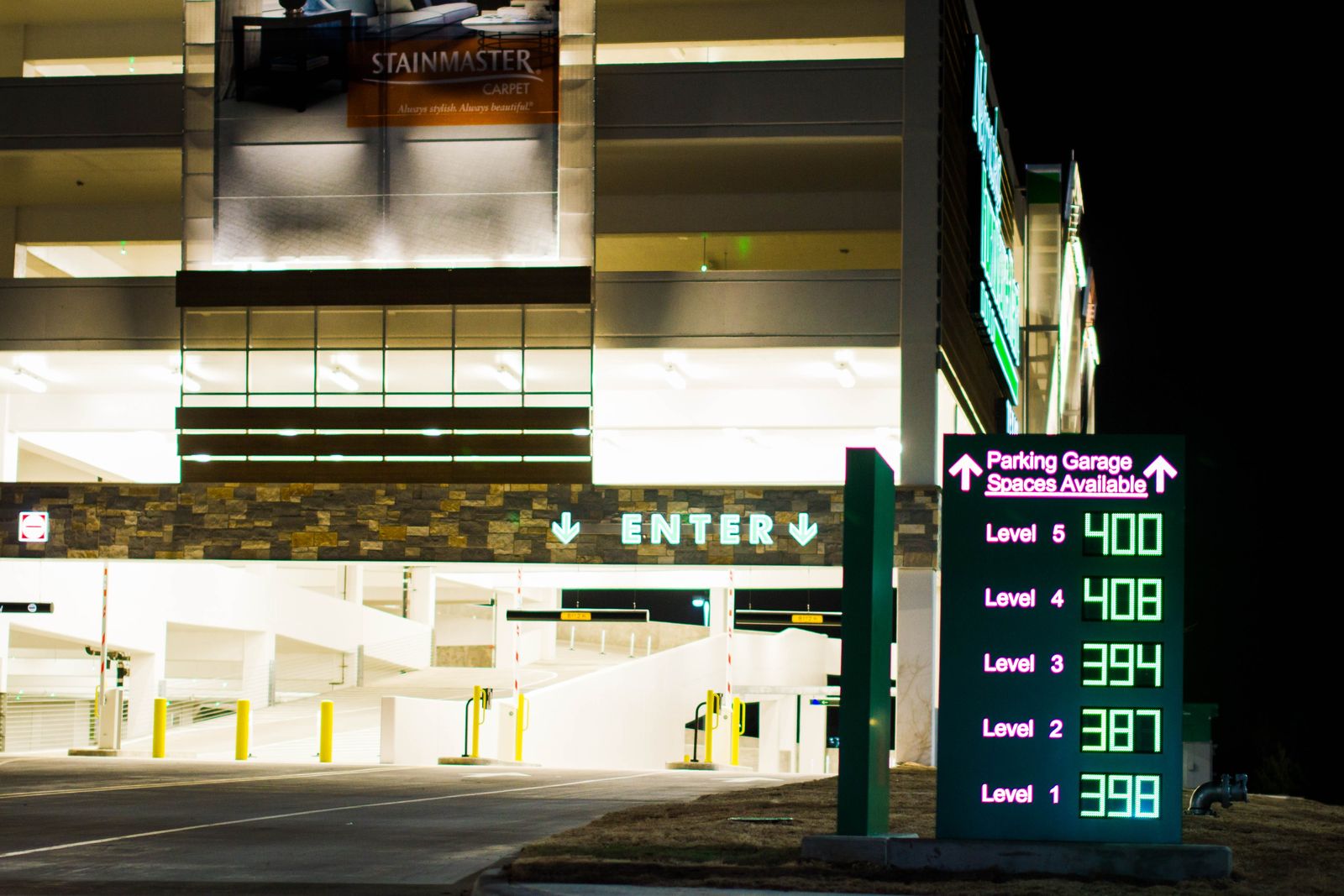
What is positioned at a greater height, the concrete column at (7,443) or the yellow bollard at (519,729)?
the concrete column at (7,443)

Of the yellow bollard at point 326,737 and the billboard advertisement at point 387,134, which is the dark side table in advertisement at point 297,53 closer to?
the billboard advertisement at point 387,134

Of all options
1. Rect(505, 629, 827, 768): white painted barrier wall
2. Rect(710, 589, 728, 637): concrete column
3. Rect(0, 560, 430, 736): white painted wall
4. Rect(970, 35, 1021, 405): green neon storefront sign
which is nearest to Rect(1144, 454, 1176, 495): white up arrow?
Rect(970, 35, 1021, 405): green neon storefront sign

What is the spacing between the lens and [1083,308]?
167 feet

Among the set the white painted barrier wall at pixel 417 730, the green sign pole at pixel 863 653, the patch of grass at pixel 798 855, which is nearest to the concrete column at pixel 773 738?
the white painted barrier wall at pixel 417 730

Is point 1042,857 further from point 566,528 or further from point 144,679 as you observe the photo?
point 144,679

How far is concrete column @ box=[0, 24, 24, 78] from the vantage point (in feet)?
102

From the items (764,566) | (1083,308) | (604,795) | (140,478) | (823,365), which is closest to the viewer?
(604,795)

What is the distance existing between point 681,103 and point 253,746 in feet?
44.0

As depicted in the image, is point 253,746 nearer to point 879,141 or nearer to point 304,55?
point 304,55

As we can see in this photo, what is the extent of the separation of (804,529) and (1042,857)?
16645 mm

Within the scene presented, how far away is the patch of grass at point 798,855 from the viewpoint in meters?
9.40

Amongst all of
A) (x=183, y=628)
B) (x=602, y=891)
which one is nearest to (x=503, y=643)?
(x=183, y=628)

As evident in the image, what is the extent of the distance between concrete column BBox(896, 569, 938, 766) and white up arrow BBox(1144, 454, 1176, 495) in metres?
15.4

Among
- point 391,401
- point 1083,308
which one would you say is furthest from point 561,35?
point 1083,308
